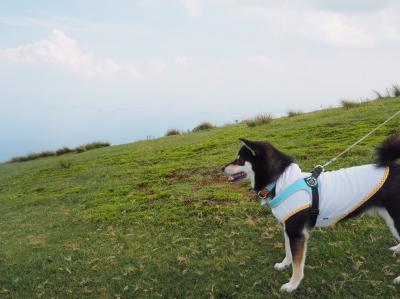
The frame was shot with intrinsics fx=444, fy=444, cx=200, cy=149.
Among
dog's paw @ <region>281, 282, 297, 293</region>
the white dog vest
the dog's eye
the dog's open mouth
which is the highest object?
the dog's eye

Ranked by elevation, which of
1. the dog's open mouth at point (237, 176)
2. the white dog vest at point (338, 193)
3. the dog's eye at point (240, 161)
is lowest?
the white dog vest at point (338, 193)

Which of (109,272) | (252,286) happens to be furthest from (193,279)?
(109,272)

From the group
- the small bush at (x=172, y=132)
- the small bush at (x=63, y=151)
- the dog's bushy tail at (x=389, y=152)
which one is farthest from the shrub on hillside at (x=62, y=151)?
the dog's bushy tail at (x=389, y=152)

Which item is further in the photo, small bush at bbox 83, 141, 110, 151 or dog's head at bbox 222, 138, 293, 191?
small bush at bbox 83, 141, 110, 151

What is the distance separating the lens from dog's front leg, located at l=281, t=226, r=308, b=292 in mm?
4965

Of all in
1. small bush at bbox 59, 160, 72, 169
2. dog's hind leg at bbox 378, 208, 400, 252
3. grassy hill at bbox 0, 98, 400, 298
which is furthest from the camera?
small bush at bbox 59, 160, 72, 169

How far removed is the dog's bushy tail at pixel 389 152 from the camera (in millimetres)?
4891

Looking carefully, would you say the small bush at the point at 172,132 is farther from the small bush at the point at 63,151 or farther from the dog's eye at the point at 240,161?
the dog's eye at the point at 240,161

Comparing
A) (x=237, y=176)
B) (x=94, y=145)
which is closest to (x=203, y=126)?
(x=94, y=145)

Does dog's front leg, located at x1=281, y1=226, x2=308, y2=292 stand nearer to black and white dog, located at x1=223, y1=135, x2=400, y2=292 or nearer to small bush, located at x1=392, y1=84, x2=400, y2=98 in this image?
black and white dog, located at x1=223, y1=135, x2=400, y2=292

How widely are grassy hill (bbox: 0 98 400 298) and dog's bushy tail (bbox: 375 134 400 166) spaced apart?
1.30m

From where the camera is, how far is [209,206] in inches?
315

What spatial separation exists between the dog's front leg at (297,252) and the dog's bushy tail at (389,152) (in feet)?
3.80

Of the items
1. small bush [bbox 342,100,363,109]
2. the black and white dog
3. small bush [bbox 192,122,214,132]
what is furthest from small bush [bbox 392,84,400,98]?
the black and white dog
